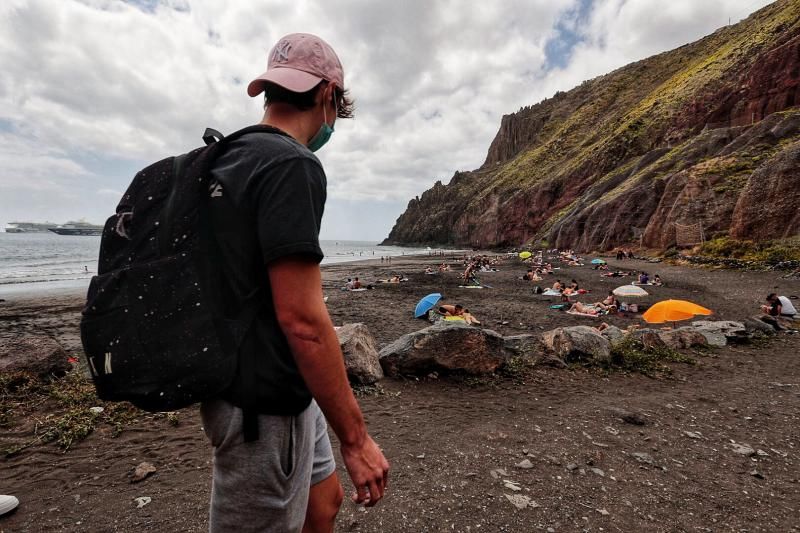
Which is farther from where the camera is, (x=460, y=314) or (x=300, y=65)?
(x=460, y=314)

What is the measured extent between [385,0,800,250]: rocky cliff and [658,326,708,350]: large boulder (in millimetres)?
22062

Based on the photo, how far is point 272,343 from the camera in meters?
1.26

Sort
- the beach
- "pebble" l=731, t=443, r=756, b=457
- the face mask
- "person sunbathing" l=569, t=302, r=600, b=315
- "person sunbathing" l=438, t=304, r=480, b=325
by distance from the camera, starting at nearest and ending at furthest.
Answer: the face mask, the beach, "pebble" l=731, t=443, r=756, b=457, "person sunbathing" l=438, t=304, r=480, b=325, "person sunbathing" l=569, t=302, r=600, b=315

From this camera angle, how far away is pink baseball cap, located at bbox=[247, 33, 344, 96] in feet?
4.82

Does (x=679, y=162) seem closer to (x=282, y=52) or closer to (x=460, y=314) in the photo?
(x=460, y=314)

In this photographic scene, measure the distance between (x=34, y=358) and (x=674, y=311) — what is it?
13372mm

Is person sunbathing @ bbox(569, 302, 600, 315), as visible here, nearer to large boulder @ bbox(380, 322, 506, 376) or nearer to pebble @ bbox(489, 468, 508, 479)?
large boulder @ bbox(380, 322, 506, 376)

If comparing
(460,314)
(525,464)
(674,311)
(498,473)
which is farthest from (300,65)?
(460,314)

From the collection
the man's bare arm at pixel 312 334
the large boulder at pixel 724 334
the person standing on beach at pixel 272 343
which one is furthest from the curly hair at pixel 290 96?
the large boulder at pixel 724 334

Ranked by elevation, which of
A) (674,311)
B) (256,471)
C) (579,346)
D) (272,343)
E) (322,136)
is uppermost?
(322,136)

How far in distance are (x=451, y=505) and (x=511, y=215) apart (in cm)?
8193

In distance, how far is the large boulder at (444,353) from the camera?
20.5ft

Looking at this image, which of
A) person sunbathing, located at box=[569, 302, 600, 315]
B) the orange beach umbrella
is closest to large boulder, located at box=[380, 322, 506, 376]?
the orange beach umbrella

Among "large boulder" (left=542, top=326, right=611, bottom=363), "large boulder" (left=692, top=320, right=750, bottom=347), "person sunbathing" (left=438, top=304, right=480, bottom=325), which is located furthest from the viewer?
"person sunbathing" (left=438, top=304, right=480, bottom=325)
